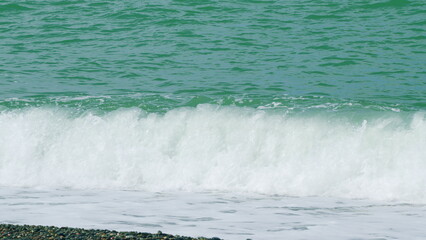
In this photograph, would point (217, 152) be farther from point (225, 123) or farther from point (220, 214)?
point (220, 214)

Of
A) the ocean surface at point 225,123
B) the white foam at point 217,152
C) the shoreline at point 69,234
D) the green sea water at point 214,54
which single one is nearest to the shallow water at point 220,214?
the ocean surface at point 225,123

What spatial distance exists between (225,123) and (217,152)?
76 cm

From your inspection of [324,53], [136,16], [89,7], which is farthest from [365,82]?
[89,7]

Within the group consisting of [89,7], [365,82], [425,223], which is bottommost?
[425,223]

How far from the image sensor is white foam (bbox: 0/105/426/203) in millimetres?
11078

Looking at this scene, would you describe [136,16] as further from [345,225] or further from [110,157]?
[345,225]

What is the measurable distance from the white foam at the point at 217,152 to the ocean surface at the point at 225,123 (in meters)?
0.03

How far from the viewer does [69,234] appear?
728cm

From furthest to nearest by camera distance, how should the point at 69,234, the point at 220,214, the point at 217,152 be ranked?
1. the point at 217,152
2. the point at 220,214
3. the point at 69,234

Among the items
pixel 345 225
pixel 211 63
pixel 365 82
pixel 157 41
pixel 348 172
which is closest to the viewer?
pixel 345 225

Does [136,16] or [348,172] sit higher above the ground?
[136,16]

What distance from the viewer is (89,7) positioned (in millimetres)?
22500

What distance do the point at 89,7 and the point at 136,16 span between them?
86.6 inches

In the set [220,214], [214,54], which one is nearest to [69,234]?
[220,214]
